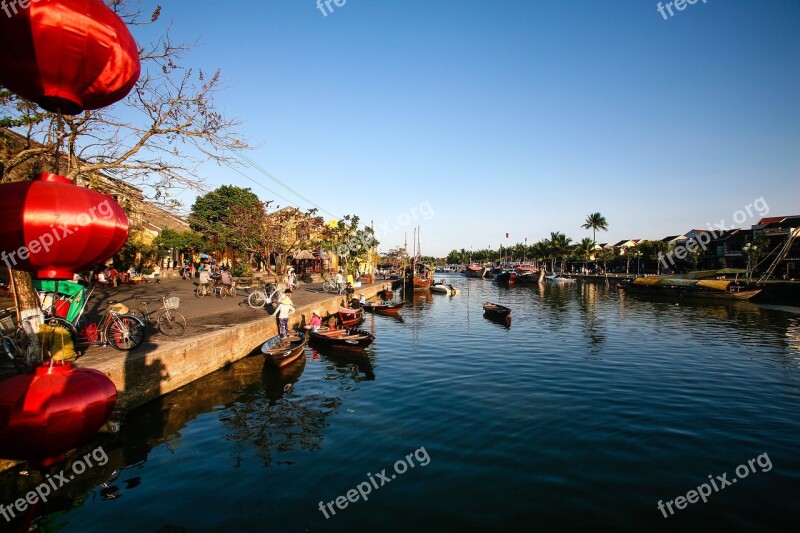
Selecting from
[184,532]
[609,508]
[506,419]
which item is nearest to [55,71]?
[184,532]

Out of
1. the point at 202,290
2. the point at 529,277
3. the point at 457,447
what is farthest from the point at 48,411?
the point at 529,277

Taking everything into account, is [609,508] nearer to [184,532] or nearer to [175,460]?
[184,532]

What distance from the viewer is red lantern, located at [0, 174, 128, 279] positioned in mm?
2582

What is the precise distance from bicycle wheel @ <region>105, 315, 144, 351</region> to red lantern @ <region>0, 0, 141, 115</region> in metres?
9.96

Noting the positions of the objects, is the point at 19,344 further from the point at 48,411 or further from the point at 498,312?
the point at 498,312

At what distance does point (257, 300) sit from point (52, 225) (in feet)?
70.7

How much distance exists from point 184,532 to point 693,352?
2207 centimetres

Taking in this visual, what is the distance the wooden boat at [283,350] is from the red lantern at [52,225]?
12.4 m

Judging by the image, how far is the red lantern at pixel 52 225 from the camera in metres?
2.58

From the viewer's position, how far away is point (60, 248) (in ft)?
8.83

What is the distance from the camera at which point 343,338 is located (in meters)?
17.8

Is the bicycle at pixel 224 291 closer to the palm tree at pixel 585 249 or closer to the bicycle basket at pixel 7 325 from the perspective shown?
the bicycle basket at pixel 7 325

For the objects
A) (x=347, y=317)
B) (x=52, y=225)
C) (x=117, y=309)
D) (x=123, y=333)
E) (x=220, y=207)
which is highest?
(x=220, y=207)

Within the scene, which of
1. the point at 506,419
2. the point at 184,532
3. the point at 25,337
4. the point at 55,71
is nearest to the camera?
the point at 55,71
